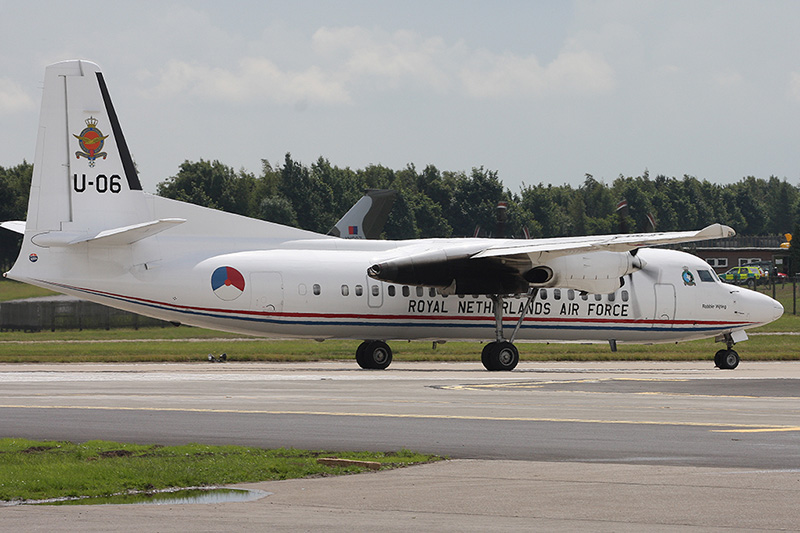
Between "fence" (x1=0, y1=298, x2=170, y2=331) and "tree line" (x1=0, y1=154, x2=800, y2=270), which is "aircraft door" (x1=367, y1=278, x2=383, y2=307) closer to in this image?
"fence" (x1=0, y1=298, x2=170, y2=331)

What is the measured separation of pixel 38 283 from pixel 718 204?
153896 mm

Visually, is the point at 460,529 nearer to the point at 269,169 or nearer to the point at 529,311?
the point at 529,311

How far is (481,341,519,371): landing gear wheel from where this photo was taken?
31578mm

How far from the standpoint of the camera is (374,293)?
31.8 metres

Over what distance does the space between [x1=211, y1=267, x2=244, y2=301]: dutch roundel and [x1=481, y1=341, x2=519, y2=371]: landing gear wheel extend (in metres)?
7.42

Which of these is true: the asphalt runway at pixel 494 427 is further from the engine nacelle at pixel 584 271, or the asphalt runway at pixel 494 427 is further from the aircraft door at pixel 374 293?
the engine nacelle at pixel 584 271

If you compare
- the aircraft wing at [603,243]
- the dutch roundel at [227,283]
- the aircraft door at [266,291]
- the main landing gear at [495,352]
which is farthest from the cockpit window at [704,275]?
the dutch roundel at [227,283]

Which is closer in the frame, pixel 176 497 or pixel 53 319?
pixel 176 497

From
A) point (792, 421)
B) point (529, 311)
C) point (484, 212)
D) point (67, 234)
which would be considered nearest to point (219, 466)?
point (792, 421)

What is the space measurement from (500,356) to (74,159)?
1315 centimetres

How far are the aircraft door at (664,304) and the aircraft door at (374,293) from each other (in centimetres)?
922

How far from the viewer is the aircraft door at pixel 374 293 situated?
1248 inches

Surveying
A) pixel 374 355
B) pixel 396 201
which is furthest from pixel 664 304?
pixel 396 201

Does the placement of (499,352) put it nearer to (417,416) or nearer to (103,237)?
(103,237)
